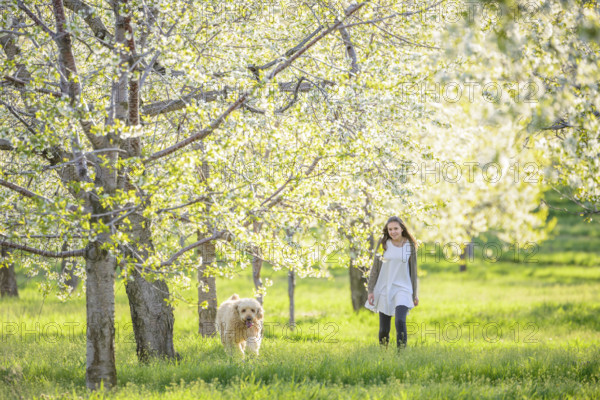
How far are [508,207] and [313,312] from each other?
609 inches

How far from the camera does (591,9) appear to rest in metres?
6.08

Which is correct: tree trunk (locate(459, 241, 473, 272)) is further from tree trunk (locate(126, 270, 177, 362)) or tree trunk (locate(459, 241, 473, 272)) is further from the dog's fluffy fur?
tree trunk (locate(126, 270, 177, 362))

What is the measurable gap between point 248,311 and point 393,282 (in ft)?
7.97

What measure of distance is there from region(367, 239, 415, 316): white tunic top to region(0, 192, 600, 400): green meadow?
2.26 feet

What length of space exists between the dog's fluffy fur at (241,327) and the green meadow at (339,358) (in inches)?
11.1

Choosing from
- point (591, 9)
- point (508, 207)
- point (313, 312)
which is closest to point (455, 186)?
point (313, 312)

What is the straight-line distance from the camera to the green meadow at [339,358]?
646 cm

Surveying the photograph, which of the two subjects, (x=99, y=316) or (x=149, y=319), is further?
(x=149, y=319)

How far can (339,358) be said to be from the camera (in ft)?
26.7

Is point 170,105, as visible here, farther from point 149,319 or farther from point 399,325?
point 399,325

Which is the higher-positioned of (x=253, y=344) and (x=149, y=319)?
(x=149, y=319)

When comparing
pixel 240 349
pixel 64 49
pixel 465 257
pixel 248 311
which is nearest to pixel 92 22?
pixel 64 49

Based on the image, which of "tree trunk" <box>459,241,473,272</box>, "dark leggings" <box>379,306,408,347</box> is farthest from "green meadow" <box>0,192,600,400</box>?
"tree trunk" <box>459,241,473,272</box>

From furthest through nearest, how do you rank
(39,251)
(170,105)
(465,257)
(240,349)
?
(465,257) < (240,349) < (170,105) < (39,251)
